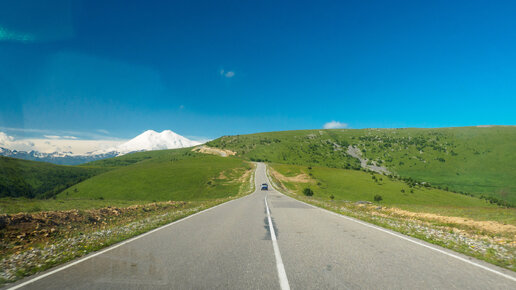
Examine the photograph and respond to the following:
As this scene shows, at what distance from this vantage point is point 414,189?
65500 mm

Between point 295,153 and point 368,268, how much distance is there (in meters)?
133

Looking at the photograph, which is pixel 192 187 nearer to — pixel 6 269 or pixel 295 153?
pixel 6 269

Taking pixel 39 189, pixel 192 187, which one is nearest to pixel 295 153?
pixel 192 187

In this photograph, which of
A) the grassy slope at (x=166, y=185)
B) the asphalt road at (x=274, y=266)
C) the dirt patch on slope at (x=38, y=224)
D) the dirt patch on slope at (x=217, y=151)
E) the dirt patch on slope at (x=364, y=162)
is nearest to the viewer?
the asphalt road at (x=274, y=266)

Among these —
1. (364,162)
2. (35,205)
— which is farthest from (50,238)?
(364,162)

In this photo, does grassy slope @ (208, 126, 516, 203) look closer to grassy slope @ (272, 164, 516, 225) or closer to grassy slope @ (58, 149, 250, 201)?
grassy slope @ (272, 164, 516, 225)

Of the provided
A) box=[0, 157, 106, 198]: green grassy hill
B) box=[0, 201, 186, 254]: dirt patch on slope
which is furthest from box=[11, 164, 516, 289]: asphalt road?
box=[0, 157, 106, 198]: green grassy hill

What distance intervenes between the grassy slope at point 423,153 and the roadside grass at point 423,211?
1434 inches

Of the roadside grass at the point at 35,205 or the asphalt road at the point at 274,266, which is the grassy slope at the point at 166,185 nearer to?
the roadside grass at the point at 35,205

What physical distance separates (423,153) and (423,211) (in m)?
137

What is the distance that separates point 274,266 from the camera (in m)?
5.66

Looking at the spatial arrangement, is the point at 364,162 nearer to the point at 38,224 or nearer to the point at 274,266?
the point at 274,266

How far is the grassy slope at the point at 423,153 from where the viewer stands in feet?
297

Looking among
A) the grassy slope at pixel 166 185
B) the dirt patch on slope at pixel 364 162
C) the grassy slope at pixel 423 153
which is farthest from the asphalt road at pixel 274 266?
the dirt patch on slope at pixel 364 162
